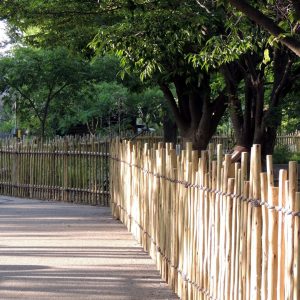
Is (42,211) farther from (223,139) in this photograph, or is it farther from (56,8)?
(223,139)

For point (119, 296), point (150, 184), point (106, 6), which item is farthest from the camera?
point (106, 6)

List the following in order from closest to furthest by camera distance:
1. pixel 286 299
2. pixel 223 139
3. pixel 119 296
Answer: pixel 286 299
pixel 119 296
pixel 223 139

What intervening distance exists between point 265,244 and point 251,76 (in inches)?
390

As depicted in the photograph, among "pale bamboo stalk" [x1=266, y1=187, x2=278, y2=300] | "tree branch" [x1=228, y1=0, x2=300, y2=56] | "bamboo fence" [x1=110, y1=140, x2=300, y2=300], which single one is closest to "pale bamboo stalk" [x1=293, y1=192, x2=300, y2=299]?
"bamboo fence" [x1=110, y1=140, x2=300, y2=300]

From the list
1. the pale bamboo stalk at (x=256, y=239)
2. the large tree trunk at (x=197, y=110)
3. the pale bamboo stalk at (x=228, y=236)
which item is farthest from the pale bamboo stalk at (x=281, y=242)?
the large tree trunk at (x=197, y=110)

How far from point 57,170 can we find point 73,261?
403 inches

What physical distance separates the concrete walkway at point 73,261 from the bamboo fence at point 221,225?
38cm

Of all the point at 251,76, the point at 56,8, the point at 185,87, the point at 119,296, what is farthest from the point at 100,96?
the point at 119,296

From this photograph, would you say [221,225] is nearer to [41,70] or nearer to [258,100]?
[258,100]

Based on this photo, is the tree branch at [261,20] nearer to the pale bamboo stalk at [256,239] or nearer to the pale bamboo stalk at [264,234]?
the pale bamboo stalk at [256,239]

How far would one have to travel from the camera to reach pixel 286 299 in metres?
4.77

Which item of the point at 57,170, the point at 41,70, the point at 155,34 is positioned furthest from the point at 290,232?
the point at 41,70

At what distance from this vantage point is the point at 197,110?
19766mm

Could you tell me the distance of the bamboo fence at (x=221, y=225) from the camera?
490 centimetres
